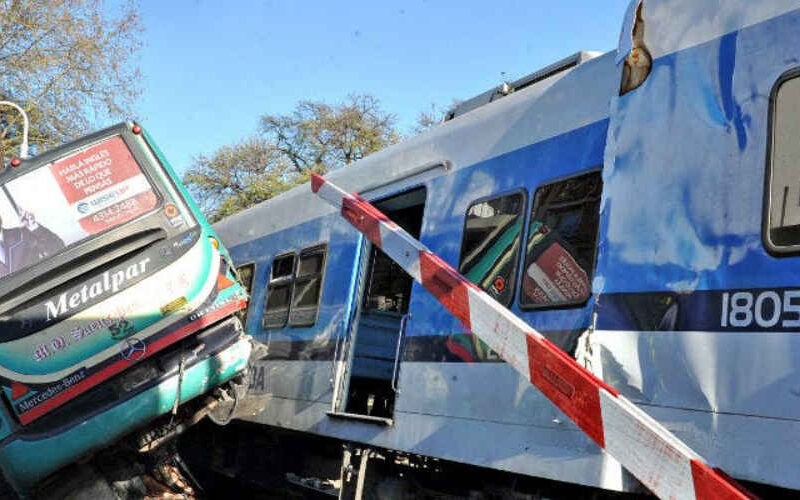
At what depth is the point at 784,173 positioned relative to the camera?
3527 mm

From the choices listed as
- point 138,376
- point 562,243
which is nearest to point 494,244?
point 562,243

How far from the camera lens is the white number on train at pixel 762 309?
3.35 metres

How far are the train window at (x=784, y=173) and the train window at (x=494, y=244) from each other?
1.98 metres

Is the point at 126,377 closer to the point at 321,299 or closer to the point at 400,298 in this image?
the point at 321,299

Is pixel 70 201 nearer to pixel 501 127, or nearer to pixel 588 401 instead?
pixel 501 127

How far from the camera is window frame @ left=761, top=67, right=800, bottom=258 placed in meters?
3.50

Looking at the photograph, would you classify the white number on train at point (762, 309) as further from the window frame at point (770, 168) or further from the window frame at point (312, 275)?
the window frame at point (312, 275)

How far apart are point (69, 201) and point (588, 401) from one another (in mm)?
4919

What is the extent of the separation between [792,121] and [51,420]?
5.46 m

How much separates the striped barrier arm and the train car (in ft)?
2.28

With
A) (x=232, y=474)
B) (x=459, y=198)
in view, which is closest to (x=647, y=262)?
(x=459, y=198)

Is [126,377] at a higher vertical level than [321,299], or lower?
lower

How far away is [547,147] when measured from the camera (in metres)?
5.27

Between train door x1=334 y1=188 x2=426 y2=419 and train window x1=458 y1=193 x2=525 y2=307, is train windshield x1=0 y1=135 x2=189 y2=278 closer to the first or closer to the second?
train door x1=334 y1=188 x2=426 y2=419
